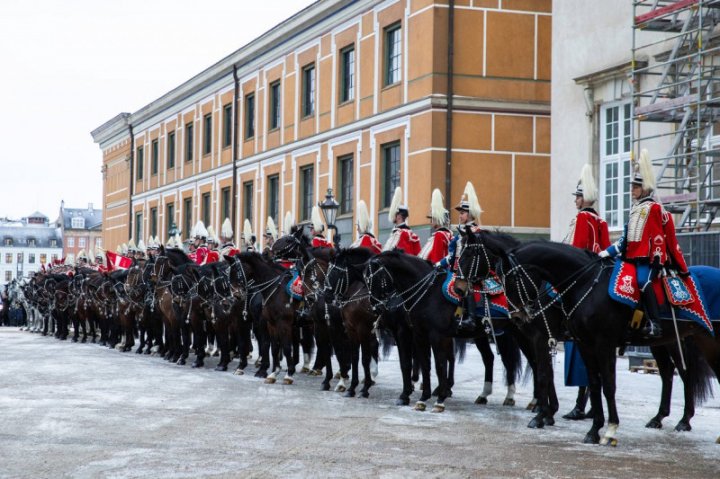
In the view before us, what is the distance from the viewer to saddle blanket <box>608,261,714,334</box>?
34.2ft

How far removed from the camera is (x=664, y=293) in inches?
414

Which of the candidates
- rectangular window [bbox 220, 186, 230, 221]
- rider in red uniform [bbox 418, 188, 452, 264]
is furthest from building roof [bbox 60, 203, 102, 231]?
rider in red uniform [bbox 418, 188, 452, 264]

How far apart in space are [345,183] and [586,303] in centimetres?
2325

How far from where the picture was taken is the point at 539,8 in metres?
29.0

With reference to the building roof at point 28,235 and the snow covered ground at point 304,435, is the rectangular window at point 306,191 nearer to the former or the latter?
the snow covered ground at point 304,435

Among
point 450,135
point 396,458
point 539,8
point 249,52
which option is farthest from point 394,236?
point 249,52

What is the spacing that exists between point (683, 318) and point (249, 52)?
1252 inches

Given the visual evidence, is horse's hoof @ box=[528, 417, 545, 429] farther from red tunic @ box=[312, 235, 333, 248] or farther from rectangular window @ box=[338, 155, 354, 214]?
rectangular window @ box=[338, 155, 354, 214]

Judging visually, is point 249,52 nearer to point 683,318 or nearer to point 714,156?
point 714,156

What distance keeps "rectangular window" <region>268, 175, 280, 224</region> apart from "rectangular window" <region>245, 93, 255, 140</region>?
2.78 meters

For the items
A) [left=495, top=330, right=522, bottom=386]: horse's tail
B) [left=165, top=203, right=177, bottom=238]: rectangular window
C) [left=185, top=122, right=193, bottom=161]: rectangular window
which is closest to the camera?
[left=495, top=330, right=522, bottom=386]: horse's tail

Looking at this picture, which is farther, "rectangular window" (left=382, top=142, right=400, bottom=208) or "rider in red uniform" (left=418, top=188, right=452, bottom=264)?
"rectangular window" (left=382, top=142, right=400, bottom=208)

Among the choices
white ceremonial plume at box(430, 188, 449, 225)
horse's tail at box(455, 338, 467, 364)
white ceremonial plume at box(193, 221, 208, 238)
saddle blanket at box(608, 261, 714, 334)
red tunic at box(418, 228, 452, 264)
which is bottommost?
horse's tail at box(455, 338, 467, 364)

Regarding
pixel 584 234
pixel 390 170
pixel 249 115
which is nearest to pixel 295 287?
pixel 584 234
